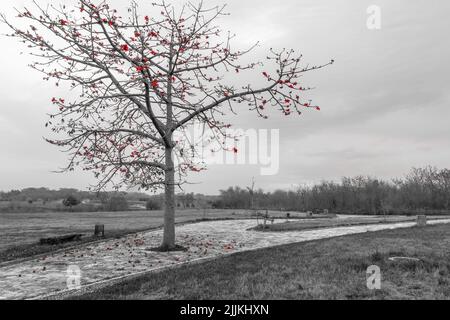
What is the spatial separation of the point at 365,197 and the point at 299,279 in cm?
6488

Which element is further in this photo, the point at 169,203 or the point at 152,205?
the point at 152,205

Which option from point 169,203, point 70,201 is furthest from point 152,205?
point 169,203

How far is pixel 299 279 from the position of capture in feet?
24.3

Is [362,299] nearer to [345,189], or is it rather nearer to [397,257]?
[397,257]

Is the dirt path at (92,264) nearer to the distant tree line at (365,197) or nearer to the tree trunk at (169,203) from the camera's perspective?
the tree trunk at (169,203)

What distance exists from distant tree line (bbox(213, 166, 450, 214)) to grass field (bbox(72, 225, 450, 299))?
44.4 meters

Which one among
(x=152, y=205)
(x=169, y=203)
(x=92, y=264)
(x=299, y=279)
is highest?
(x=169, y=203)

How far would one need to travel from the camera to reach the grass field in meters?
6.39

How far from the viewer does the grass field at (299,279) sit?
6395 millimetres

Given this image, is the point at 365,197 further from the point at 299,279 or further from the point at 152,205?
the point at 299,279

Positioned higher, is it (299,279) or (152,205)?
(152,205)
